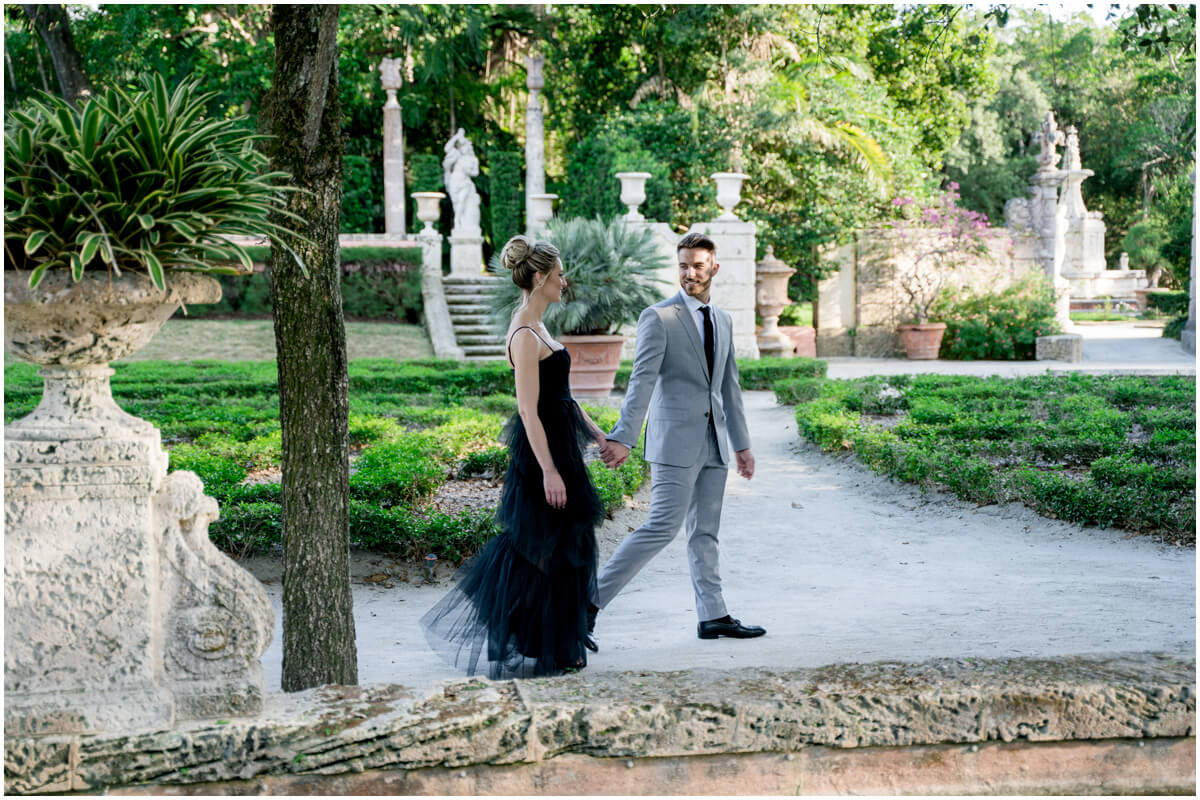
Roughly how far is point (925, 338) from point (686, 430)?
14.9 meters

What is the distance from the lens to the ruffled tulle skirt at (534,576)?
148 inches

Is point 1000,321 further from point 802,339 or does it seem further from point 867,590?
point 867,590

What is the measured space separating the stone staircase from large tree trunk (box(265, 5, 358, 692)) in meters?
12.5

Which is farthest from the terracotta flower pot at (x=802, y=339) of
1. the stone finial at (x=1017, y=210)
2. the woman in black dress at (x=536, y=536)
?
the woman in black dress at (x=536, y=536)

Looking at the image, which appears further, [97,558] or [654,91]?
[654,91]

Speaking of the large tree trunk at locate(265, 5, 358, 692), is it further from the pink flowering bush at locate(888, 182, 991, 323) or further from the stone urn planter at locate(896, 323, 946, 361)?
the pink flowering bush at locate(888, 182, 991, 323)

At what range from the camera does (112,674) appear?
2.63 metres

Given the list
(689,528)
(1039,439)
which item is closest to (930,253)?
(1039,439)

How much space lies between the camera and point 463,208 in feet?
67.2

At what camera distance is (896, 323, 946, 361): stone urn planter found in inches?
711

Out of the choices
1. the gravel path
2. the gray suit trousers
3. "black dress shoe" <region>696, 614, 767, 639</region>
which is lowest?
the gravel path

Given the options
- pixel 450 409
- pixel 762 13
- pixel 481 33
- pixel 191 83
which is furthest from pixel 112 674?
pixel 481 33

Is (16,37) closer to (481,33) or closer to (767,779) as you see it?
(481,33)

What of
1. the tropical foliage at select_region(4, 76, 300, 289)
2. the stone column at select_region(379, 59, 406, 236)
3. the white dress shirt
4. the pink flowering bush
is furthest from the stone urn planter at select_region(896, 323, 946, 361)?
the tropical foliage at select_region(4, 76, 300, 289)
